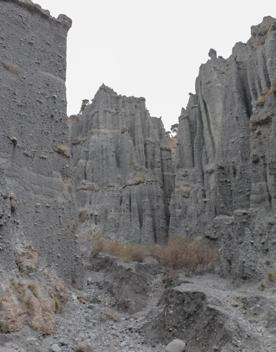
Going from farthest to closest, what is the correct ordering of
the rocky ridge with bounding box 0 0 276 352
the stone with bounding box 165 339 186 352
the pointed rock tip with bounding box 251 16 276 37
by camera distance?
the pointed rock tip with bounding box 251 16 276 37, the stone with bounding box 165 339 186 352, the rocky ridge with bounding box 0 0 276 352

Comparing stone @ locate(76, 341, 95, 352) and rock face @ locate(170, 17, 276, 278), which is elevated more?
rock face @ locate(170, 17, 276, 278)

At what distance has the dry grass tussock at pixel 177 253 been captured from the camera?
31184 millimetres

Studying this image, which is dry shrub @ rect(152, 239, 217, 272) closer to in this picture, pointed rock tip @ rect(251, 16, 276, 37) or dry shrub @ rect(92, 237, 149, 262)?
dry shrub @ rect(92, 237, 149, 262)

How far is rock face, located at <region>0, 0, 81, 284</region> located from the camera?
1659 cm

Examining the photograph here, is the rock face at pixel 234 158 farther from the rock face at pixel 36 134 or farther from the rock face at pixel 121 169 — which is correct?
the rock face at pixel 36 134

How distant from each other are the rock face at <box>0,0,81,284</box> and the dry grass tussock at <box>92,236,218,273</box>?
13781mm

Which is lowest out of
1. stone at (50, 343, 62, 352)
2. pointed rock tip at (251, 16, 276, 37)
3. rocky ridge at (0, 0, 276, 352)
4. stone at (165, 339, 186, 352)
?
stone at (165, 339, 186, 352)

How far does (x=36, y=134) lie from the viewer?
18.3 metres

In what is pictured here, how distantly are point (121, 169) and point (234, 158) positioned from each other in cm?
2181

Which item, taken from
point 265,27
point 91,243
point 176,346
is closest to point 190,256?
point 91,243

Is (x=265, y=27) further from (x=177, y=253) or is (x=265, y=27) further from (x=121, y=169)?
(x=121, y=169)

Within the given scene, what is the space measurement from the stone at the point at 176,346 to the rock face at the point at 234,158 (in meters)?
7.92

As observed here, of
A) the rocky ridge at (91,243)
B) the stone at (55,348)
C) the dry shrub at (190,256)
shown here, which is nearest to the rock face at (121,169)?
the dry shrub at (190,256)

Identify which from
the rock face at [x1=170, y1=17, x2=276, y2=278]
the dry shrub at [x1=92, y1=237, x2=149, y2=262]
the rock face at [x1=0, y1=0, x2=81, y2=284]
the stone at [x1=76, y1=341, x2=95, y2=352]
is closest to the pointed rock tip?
the rock face at [x1=170, y1=17, x2=276, y2=278]
